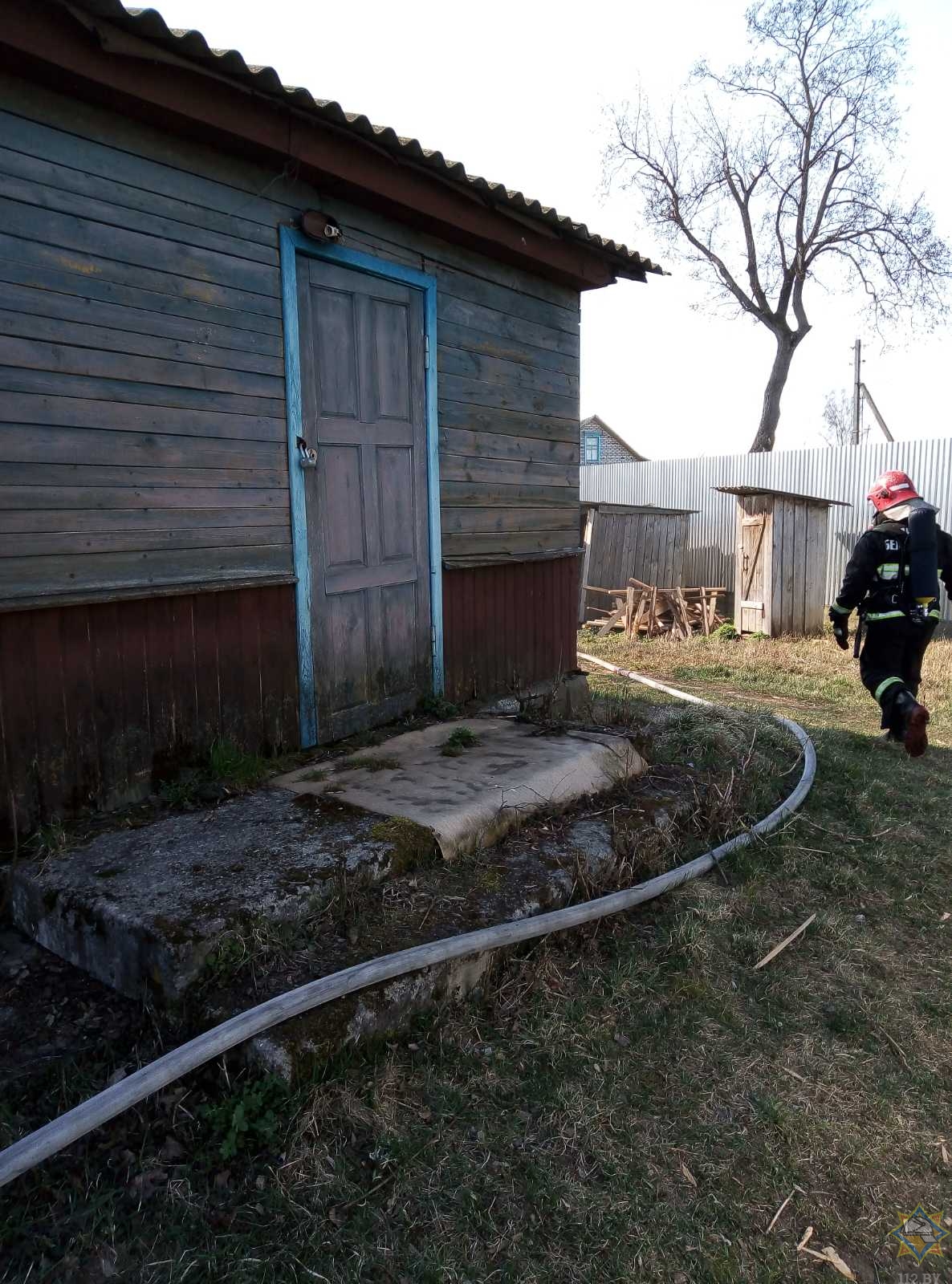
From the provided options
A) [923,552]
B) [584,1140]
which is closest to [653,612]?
[923,552]

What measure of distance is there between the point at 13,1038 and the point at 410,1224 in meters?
1.34

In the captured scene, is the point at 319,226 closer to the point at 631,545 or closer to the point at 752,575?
the point at 752,575

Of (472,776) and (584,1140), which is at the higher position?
(472,776)

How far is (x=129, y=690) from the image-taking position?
12.4 ft

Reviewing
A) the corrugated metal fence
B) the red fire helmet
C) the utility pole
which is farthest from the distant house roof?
the red fire helmet

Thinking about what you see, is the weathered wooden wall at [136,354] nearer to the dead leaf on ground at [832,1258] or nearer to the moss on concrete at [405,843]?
the moss on concrete at [405,843]

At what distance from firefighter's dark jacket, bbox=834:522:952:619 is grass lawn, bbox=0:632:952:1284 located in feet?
10.8

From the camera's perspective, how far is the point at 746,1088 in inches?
106

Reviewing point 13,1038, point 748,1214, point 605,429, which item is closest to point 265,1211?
point 13,1038

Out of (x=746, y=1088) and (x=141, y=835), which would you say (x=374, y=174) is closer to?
(x=141, y=835)

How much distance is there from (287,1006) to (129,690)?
1.92m

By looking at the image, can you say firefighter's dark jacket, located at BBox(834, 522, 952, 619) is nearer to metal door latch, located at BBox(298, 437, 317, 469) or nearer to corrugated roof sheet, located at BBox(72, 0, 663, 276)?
corrugated roof sheet, located at BBox(72, 0, 663, 276)

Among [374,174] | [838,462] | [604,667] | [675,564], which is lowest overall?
[604,667]

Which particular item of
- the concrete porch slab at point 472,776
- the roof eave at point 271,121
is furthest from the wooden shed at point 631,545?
the concrete porch slab at point 472,776
